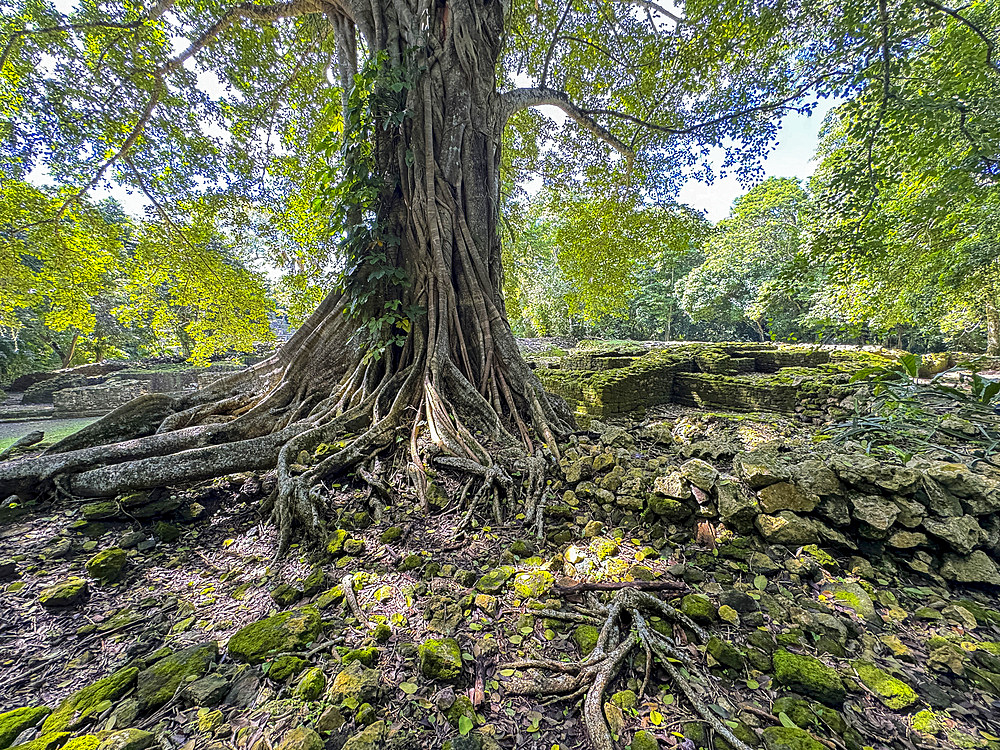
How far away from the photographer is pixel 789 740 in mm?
1055

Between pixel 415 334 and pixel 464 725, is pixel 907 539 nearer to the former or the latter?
pixel 464 725

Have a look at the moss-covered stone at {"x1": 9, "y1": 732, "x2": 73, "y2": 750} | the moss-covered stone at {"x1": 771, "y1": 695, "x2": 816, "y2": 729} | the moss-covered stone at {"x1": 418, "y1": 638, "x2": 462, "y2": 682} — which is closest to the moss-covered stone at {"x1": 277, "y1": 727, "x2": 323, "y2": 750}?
the moss-covered stone at {"x1": 418, "y1": 638, "x2": 462, "y2": 682}

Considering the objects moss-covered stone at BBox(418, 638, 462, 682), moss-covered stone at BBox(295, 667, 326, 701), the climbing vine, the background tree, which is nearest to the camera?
moss-covered stone at BBox(295, 667, 326, 701)

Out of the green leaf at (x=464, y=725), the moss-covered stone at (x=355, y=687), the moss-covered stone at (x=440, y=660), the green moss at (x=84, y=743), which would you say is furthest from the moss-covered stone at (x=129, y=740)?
the green leaf at (x=464, y=725)

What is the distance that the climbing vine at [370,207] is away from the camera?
3.23 m

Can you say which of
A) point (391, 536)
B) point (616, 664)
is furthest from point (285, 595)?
point (616, 664)

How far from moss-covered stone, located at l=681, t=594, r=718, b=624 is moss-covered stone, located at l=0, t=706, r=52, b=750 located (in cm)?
227

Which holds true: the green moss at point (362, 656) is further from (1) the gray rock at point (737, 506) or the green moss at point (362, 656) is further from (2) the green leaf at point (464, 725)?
(1) the gray rock at point (737, 506)

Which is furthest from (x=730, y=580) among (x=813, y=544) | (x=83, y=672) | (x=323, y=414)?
(x=323, y=414)

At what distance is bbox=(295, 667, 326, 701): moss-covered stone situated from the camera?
1189 mm

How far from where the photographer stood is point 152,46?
438 centimetres

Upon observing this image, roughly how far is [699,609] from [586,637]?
1.70ft

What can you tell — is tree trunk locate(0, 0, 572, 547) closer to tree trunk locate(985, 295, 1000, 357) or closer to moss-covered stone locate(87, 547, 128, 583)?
moss-covered stone locate(87, 547, 128, 583)

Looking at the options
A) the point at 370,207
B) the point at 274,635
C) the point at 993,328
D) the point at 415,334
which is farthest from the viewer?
the point at 993,328
